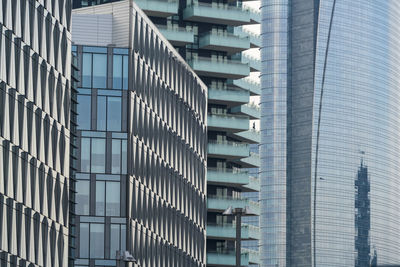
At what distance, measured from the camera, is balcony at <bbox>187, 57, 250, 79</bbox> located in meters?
132

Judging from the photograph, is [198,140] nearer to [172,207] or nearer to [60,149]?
[172,207]

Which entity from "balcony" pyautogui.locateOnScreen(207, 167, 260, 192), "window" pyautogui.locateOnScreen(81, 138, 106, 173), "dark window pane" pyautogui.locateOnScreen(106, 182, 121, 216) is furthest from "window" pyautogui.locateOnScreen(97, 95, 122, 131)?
"balcony" pyautogui.locateOnScreen(207, 167, 260, 192)

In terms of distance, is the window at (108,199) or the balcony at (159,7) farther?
the balcony at (159,7)

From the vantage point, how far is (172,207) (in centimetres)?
9962

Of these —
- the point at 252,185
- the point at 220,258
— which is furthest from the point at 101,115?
the point at 252,185

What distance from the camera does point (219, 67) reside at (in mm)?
133750

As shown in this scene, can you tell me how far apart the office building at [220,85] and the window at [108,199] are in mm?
40959

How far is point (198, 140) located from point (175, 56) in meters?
11.2

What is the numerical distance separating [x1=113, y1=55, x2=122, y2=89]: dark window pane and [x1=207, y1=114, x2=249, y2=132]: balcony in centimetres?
4298

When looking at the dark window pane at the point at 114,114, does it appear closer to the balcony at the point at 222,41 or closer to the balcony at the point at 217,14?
the balcony at the point at 222,41

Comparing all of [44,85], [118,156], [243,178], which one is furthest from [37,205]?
[243,178]

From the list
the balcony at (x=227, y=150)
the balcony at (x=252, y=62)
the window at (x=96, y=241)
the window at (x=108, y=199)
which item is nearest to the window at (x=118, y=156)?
the window at (x=108, y=199)

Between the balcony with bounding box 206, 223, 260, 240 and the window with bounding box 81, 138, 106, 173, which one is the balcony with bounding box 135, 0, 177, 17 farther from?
the window with bounding box 81, 138, 106, 173

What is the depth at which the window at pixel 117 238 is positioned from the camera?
87.2 m
